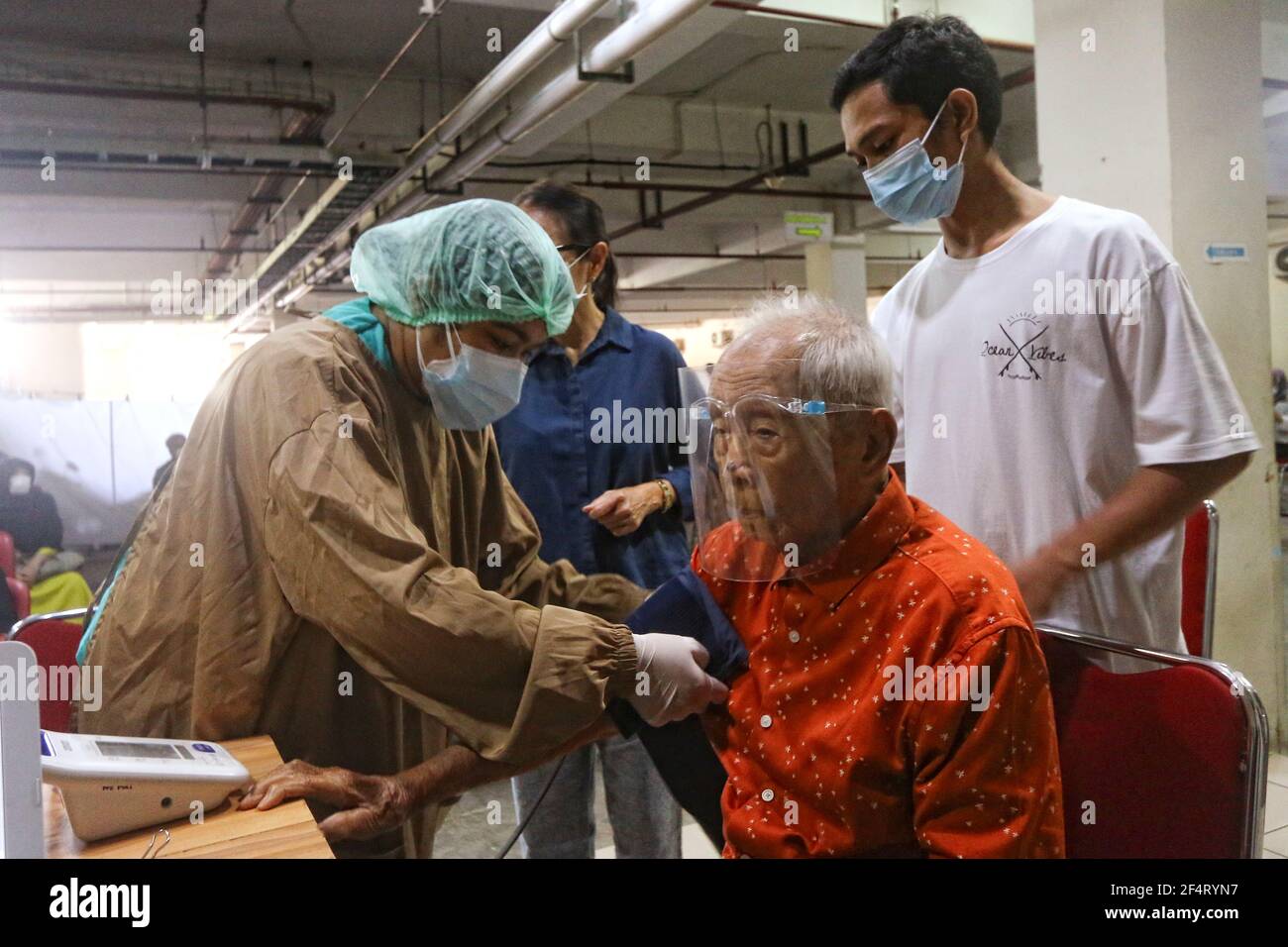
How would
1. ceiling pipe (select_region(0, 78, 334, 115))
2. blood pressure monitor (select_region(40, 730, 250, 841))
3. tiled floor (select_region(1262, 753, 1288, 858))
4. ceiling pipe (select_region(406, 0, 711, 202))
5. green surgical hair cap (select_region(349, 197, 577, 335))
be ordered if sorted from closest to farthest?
1. blood pressure monitor (select_region(40, 730, 250, 841))
2. green surgical hair cap (select_region(349, 197, 577, 335))
3. tiled floor (select_region(1262, 753, 1288, 858))
4. ceiling pipe (select_region(406, 0, 711, 202))
5. ceiling pipe (select_region(0, 78, 334, 115))

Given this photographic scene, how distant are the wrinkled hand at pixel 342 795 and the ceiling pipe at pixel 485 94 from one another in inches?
48.8

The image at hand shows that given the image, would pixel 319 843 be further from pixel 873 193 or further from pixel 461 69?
pixel 461 69

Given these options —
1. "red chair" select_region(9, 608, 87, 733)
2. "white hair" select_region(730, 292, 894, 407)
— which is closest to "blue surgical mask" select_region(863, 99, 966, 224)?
"white hair" select_region(730, 292, 894, 407)

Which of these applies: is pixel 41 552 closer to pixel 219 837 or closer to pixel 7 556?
pixel 7 556

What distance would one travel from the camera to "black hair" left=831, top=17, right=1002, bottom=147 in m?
1.33

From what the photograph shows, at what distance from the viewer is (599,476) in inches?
69.8

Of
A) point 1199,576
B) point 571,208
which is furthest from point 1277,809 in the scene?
point 571,208

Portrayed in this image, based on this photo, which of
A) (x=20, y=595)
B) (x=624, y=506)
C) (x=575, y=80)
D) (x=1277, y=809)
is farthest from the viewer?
(x=575, y=80)

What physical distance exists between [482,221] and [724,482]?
0.46 m

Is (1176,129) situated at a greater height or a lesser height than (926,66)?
greater

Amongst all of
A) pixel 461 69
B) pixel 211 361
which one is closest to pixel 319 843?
pixel 211 361

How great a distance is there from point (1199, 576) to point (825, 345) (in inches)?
38.4

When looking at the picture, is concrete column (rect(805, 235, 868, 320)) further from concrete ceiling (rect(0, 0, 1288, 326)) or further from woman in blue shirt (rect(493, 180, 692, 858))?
woman in blue shirt (rect(493, 180, 692, 858))
